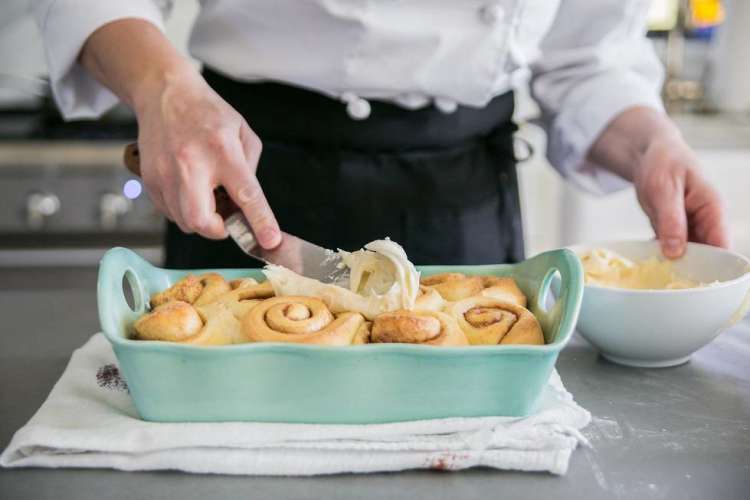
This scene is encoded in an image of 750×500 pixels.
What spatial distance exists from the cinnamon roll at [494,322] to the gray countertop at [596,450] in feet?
0.30

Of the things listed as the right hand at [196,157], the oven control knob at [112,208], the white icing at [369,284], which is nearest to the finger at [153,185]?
the right hand at [196,157]

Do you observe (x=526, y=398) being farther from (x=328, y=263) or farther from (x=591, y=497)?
(x=328, y=263)

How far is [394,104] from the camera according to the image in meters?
0.99

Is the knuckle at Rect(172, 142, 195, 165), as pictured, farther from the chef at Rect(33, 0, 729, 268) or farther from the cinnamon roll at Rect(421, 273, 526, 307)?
the cinnamon roll at Rect(421, 273, 526, 307)

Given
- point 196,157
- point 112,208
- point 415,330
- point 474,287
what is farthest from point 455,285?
point 112,208

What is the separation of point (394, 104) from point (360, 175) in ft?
0.31

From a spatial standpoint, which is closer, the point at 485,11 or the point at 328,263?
the point at 328,263

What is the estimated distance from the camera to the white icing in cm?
65

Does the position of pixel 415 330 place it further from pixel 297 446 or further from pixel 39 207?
pixel 39 207

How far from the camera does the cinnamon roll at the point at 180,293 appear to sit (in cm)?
71

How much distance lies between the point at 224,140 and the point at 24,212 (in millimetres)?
1319

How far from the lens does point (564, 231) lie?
2160 mm

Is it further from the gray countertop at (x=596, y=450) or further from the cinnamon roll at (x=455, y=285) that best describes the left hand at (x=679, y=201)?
the cinnamon roll at (x=455, y=285)

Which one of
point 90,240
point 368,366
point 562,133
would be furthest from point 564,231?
point 368,366
